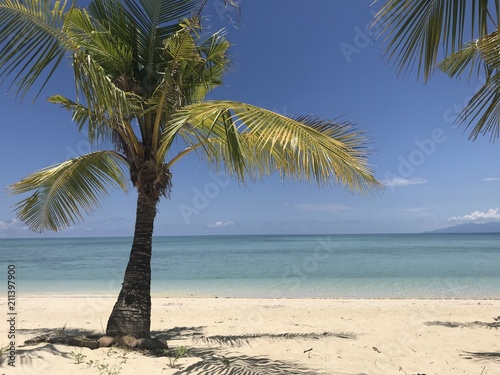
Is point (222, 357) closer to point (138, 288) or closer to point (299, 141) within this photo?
point (138, 288)

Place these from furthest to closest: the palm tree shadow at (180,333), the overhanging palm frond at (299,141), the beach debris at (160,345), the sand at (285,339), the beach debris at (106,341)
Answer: the palm tree shadow at (180,333) → the beach debris at (160,345) → the beach debris at (106,341) → the sand at (285,339) → the overhanging palm frond at (299,141)

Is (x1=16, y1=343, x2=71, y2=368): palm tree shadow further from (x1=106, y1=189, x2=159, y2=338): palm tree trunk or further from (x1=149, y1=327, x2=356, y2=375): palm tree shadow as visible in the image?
(x1=149, y1=327, x2=356, y2=375): palm tree shadow

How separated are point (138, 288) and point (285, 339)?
2.60 metres

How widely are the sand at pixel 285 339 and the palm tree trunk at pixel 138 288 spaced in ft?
1.45

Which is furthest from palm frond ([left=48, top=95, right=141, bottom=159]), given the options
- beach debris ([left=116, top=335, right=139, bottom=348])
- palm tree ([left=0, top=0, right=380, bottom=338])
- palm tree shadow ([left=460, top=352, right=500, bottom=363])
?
palm tree shadow ([left=460, top=352, right=500, bottom=363])

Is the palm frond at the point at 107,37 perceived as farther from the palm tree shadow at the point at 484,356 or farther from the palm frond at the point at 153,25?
the palm tree shadow at the point at 484,356

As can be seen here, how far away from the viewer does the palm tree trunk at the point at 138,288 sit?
17.7 ft

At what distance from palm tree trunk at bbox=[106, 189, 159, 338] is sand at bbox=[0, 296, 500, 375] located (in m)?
0.44

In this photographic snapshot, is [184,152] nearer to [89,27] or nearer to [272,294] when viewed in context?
[89,27]

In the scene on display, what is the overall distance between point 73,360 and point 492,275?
74.3 ft

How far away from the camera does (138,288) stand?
5.53 meters

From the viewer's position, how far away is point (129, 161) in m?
5.66

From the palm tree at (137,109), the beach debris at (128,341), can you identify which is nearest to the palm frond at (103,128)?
the palm tree at (137,109)

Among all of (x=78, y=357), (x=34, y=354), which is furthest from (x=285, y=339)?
(x=34, y=354)
